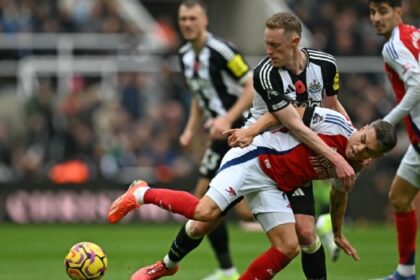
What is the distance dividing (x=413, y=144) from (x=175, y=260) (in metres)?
2.50

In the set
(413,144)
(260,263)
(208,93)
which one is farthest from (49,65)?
(260,263)

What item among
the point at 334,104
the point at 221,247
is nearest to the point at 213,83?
the point at 221,247

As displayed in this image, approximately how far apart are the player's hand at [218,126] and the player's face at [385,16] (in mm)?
1699

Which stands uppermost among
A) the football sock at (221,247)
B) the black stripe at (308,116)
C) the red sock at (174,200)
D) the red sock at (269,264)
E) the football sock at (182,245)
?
the black stripe at (308,116)

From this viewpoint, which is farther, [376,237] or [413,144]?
[376,237]

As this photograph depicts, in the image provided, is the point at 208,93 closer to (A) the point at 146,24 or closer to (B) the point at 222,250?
(B) the point at 222,250

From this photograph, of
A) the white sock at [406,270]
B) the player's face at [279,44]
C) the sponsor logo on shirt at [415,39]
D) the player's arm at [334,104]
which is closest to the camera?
the player's face at [279,44]

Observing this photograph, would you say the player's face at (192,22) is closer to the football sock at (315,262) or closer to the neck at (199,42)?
the neck at (199,42)

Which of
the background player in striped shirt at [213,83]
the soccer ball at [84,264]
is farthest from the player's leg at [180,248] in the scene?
the background player in striped shirt at [213,83]

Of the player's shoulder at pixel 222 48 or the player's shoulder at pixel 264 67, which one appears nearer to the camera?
the player's shoulder at pixel 264 67

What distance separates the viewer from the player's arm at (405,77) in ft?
30.3

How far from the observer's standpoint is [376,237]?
15.5m

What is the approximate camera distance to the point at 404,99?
9.30 meters

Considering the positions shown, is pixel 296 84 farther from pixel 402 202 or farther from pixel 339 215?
pixel 402 202
